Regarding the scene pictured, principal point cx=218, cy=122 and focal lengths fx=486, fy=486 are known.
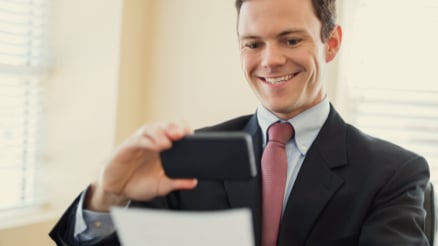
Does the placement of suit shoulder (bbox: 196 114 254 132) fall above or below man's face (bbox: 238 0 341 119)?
below

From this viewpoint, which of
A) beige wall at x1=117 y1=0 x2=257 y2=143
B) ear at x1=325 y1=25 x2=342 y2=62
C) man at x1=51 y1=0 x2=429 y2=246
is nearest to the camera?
man at x1=51 y1=0 x2=429 y2=246

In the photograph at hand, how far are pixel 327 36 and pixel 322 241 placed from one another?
20.0 inches

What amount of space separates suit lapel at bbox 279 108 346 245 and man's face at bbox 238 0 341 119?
0.38ft

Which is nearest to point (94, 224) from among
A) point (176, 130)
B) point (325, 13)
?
point (176, 130)

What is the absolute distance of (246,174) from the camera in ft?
2.30

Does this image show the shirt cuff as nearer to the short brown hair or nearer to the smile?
the smile

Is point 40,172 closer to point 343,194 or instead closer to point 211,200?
point 211,200

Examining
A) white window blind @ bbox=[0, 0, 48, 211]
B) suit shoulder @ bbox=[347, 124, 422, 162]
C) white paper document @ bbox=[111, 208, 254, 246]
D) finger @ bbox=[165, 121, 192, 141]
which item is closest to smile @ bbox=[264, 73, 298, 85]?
suit shoulder @ bbox=[347, 124, 422, 162]

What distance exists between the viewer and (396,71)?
5.69ft

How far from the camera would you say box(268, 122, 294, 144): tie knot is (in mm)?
1157

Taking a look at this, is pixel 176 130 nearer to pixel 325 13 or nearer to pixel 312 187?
pixel 312 187

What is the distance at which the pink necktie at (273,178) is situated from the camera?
3.47ft

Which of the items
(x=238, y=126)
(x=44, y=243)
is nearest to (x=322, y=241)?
(x=238, y=126)

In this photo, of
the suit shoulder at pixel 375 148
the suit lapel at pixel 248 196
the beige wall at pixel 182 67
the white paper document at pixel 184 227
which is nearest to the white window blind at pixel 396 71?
the beige wall at pixel 182 67
